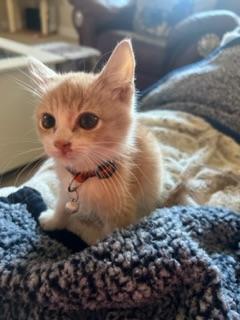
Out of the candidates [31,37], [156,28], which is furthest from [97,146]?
[31,37]

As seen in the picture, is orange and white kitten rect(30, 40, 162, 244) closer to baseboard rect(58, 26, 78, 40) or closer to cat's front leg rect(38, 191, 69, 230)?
cat's front leg rect(38, 191, 69, 230)

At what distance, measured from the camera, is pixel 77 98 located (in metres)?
0.79

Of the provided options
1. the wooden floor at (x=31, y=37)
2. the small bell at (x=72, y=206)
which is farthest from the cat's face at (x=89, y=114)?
the wooden floor at (x=31, y=37)

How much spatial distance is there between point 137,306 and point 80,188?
11.7 inches

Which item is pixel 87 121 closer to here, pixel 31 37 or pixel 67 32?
pixel 31 37

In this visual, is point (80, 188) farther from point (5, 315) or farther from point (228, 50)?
point (228, 50)

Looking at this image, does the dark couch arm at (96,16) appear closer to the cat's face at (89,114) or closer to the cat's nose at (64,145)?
the cat's face at (89,114)

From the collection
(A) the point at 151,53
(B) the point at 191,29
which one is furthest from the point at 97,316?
(A) the point at 151,53

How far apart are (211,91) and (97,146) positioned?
0.75 metres

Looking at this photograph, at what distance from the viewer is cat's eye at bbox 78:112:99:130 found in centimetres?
77

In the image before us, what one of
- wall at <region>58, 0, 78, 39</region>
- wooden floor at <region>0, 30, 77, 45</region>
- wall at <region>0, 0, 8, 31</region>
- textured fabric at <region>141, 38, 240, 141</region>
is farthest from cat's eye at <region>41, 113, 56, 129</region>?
wall at <region>0, 0, 8, 31</region>

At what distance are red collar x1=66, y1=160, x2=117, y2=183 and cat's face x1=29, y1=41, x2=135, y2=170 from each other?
18 mm

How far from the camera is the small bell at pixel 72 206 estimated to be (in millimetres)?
891

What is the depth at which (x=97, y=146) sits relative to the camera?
776 millimetres
